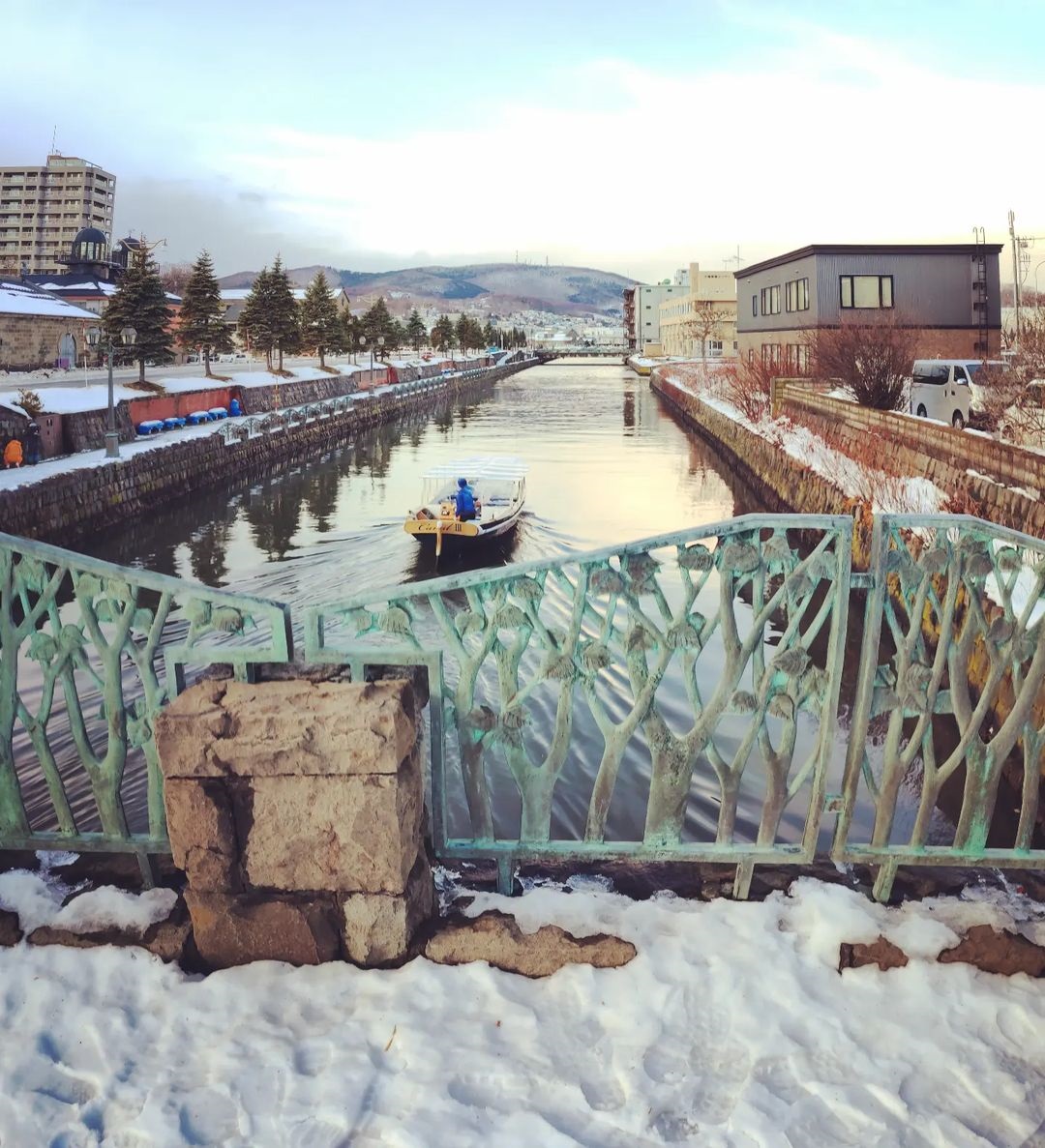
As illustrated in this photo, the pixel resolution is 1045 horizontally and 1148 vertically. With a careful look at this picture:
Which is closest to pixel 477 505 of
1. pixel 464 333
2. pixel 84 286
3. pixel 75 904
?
pixel 75 904

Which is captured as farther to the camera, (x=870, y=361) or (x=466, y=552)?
(x=870, y=361)

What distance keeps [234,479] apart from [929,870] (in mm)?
32900

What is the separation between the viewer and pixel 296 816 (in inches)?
156

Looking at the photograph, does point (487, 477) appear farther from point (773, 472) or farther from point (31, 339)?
point (31, 339)

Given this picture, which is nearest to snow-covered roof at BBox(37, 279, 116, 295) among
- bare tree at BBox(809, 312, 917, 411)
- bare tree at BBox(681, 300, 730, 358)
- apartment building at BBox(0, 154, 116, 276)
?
bare tree at BBox(681, 300, 730, 358)

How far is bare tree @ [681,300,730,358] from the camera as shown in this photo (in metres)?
104

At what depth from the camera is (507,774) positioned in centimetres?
1099

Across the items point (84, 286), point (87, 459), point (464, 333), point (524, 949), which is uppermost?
point (464, 333)

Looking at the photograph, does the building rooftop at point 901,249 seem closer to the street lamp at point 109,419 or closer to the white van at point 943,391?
the white van at point 943,391

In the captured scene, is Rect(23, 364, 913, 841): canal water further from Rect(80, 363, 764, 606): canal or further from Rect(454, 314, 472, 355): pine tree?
Rect(454, 314, 472, 355): pine tree

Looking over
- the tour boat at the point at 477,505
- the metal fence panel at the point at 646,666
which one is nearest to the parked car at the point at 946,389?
the tour boat at the point at 477,505

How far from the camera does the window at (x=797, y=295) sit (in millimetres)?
47594

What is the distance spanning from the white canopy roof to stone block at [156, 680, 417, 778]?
22.1 metres

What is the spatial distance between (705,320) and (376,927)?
339 ft
